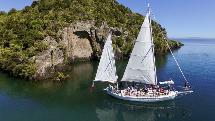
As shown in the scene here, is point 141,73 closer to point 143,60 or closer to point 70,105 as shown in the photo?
point 143,60

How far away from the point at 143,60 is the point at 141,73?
2898 millimetres

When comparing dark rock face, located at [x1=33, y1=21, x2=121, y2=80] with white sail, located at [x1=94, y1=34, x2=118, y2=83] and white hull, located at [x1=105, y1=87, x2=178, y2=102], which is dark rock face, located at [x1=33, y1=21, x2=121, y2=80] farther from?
white hull, located at [x1=105, y1=87, x2=178, y2=102]

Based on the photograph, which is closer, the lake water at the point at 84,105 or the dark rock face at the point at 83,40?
the lake water at the point at 84,105

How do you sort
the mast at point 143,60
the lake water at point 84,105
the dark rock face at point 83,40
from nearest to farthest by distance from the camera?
the lake water at point 84,105 < the mast at point 143,60 < the dark rock face at point 83,40

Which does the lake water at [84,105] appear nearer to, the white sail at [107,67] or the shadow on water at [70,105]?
the shadow on water at [70,105]

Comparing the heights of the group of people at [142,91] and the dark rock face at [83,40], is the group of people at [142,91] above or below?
below

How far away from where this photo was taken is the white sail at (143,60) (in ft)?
202

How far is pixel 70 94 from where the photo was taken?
70500mm

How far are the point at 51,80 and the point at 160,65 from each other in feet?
153

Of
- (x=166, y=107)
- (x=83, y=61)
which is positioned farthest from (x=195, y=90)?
(x=83, y=61)

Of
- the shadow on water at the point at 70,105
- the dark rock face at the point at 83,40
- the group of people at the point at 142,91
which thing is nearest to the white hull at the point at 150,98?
the group of people at the point at 142,91

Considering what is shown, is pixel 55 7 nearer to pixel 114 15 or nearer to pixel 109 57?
pixel 114 15

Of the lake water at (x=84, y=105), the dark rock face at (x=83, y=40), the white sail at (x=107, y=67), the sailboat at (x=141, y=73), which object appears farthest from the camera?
the dark rock face at (x=83, y=40)

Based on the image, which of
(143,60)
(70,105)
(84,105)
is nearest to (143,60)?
(143,60)
